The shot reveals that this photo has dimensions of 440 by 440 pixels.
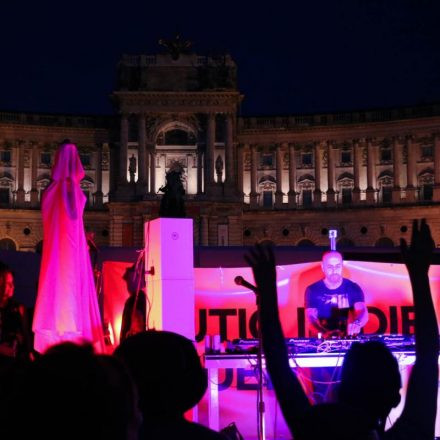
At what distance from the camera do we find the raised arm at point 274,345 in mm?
3613

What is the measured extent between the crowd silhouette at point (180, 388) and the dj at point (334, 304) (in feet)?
22.1

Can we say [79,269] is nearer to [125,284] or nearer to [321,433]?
[125,284]

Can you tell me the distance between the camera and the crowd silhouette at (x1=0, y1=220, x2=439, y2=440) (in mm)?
2002

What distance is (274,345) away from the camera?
3760 mm

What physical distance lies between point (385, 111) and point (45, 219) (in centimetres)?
6118

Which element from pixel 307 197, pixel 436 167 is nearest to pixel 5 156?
pixel 307 197

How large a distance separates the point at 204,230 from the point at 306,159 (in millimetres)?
14636

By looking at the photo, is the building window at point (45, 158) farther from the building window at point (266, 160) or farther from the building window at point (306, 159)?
the building window at point (306, 159)

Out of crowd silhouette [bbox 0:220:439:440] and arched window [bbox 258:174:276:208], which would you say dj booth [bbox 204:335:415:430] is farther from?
arched window [bbox 258:174:276:208]

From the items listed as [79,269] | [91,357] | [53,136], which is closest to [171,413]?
[91,357]

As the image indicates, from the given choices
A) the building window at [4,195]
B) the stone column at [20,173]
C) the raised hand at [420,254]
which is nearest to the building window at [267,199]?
the stone column at [20,173]

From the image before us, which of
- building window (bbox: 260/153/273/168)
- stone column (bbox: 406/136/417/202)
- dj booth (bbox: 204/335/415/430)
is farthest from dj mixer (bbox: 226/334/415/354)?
A: building window (bbox: 260/153/273/168)

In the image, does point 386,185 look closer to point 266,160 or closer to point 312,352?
point 266,160

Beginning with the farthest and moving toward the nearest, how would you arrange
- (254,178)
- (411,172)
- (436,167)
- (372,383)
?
(254,178)
(411,172)
(436,167)
(372,383)
